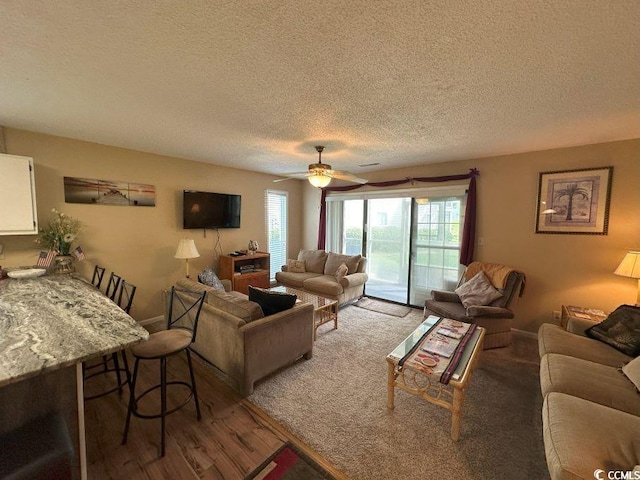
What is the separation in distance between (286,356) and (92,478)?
1511 mm

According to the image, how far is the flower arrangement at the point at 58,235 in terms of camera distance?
2.92m

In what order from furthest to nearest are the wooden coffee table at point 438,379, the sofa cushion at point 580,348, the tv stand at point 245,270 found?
the tv stand at point 245,270, the sofa cushion at point 580,348, the wooden coffee table at point 438,379

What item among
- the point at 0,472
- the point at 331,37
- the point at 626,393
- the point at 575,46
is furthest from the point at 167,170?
the point at 626,393

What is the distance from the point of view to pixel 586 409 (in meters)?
1.47

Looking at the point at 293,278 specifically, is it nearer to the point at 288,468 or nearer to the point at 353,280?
the point at 353,280

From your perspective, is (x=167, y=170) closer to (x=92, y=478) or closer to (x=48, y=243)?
(x=48, y=243)

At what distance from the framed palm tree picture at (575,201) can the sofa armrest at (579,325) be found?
1342 mm

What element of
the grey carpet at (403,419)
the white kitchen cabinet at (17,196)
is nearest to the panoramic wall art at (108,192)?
the white kitchen cabinet at (17,196)

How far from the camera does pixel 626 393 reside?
5.41 ft

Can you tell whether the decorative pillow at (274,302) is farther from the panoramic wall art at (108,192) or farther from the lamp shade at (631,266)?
the lamp shade at (631,266)

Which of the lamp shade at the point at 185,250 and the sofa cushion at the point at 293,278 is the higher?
the lamp shade at the point at 185,250

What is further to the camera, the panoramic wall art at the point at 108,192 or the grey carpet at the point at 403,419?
the panoramic wall art at the point at 108,192

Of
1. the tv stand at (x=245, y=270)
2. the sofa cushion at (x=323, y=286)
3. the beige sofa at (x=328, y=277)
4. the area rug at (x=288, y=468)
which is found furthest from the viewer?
the tv stand at (x=245, y=270)

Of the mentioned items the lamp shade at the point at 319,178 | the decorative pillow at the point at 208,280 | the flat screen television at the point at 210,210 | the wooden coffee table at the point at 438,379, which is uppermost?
the lamp shade at the point at 319,178
